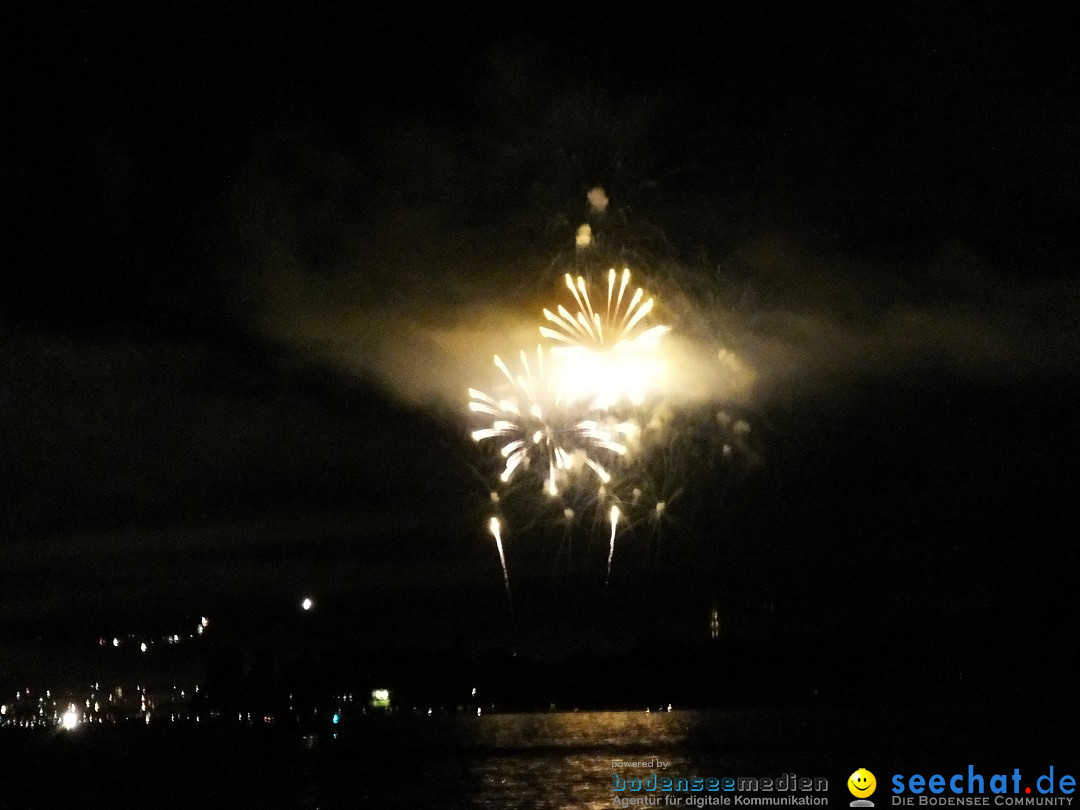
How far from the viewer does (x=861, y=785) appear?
52.5 metres

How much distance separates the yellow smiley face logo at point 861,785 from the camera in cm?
5029

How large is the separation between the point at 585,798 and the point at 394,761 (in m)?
43.3

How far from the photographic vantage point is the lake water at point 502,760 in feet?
224

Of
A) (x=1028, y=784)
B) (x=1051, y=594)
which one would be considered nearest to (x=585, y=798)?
(x=1028, y=784)

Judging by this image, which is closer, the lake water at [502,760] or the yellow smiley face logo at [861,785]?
the yellow smiley face logo at [861,785]

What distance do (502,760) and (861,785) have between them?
51.1 m

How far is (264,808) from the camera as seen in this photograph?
62500 millimetres

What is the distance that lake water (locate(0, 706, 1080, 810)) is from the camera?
68250 mm

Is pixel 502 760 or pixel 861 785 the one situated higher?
pixel 861 785

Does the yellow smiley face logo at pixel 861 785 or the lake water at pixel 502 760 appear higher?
the yellow smiley face logo at pixel 861 785

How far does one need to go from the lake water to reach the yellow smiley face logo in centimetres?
A: 82

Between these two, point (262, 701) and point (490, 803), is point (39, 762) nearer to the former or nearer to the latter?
point (490, 803)

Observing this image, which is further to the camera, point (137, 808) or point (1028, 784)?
point (137, 808)

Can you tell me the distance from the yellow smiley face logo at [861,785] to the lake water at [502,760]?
818mm
